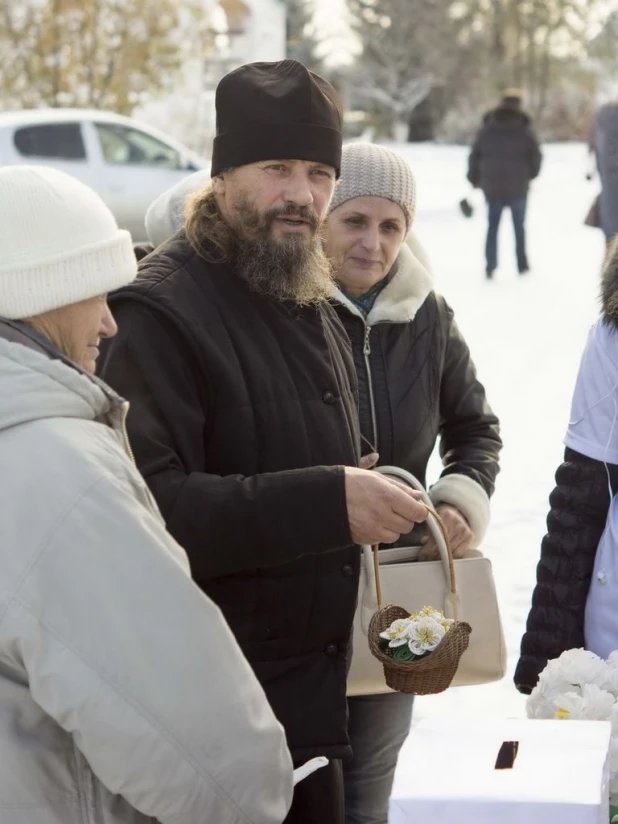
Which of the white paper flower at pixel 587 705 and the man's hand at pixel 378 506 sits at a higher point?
the man's hand at pixel 378 506

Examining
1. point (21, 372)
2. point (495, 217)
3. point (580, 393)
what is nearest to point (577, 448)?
point (580, 393)

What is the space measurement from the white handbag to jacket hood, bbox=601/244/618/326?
492mm

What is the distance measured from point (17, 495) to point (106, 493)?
0.11 m

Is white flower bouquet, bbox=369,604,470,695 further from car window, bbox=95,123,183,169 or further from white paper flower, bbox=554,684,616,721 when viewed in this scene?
car window, bbox=95,123,183,169

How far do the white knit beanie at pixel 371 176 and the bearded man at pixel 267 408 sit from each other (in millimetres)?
397

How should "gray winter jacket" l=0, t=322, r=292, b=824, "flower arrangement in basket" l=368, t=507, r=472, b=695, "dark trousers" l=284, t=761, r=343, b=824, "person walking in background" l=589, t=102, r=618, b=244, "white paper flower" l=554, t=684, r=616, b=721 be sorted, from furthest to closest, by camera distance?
"person walking in background" l=589, t=102, r=618, b=244 < "dark trousers" l=284, t=761, r=343, b=824 < "flower arrangement in basket" l=368, t=507, r=472, b=695 < "white paper flower" l=554, t=684, r=616, b=721 < "gray winter jacket" l=0, t=322, r=292, b=824

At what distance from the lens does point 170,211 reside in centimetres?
345

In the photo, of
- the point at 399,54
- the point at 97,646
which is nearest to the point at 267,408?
the point at 97,646

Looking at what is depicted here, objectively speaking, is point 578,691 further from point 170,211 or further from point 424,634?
point 170,211

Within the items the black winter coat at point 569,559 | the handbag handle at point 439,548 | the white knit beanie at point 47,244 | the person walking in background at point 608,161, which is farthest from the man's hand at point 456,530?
the person walking in background at point 608,161

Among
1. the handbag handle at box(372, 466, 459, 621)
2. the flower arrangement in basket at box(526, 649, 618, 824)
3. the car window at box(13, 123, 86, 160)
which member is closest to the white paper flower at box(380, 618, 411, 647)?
the handbag handle at box(372, 466, 459, 621)

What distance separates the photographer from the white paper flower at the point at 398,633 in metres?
2.53

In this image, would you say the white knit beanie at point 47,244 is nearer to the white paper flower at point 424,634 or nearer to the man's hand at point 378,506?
the man's hand at point 378,506

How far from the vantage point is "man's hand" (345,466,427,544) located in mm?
2346
